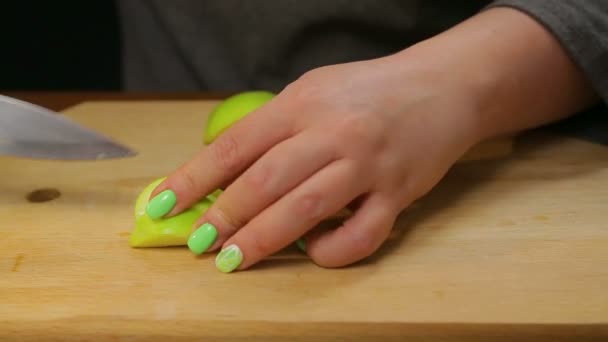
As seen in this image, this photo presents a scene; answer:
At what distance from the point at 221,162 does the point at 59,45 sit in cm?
99

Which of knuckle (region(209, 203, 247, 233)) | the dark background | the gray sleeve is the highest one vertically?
the gray sleeve

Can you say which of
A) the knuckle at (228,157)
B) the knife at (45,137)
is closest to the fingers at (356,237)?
the knuckle at (228,157)

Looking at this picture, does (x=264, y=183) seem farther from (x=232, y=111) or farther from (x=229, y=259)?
(x=232, y=111)

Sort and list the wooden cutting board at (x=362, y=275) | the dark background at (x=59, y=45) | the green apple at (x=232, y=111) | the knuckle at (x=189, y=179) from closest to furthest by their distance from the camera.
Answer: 1. the wooden cutting board at (x=362, y=275)
2. the knuckle at (x=189, y=179)
3. the green apple at (x=232, y=111)
4. the dark background at (x=59, y=45)

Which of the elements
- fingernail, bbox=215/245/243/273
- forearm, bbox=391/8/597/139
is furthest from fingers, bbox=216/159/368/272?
forearm, bbox=391/8/597/139

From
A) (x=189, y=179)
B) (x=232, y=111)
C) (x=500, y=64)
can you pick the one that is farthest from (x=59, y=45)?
(x=500, y=64)

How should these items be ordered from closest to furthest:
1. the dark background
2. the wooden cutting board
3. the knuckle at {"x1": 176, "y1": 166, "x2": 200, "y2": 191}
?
the wooden cutting board
the knuckle at {"x1": 176, "y1": 166, "x2": 200, "y2": 191}
the dark background

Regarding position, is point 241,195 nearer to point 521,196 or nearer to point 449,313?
point 449,313

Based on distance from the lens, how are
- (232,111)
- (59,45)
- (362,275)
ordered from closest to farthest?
(362,275), (232,111), (59,45)

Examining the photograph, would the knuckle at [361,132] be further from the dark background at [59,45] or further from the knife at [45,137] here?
the dark background at [59,45]

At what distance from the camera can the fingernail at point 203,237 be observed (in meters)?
0.60

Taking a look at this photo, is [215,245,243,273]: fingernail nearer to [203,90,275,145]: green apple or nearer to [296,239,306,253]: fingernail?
[296,239,306,253]: fingernail

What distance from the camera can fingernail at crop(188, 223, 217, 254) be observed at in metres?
0.60

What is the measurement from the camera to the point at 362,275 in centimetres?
58
